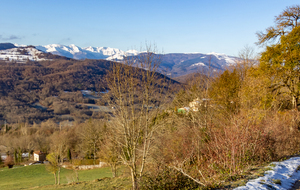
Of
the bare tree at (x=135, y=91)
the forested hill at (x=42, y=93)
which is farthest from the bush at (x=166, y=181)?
the forested hill at (x=42, y=93)

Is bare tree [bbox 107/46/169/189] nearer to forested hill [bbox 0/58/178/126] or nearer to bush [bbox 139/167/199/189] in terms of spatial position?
bush [bbox 139/167/199/189]

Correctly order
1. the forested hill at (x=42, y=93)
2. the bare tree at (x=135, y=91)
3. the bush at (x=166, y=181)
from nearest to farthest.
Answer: the bush at (x=166, y=181) < the bare tree at (x=135, y=91) < the forested hill at (x=42, y=93)

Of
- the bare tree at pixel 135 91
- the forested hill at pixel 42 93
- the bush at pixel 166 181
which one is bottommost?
the forested hill at pixel 42 93

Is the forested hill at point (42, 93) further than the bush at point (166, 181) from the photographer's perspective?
Yes

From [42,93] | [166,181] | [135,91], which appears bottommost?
[42,93]

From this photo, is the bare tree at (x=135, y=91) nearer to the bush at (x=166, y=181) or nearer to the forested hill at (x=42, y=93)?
the bush at (x=166, y=181)

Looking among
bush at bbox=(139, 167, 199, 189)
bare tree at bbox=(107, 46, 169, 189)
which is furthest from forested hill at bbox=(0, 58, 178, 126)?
bush at bbox=(139, 167, 199, 189)

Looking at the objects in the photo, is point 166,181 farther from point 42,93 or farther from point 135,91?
point 42,93

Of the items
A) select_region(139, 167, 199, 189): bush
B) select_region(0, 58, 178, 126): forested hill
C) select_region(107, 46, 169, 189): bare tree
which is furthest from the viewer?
select_region(0, 58, 178, 126): forested hill

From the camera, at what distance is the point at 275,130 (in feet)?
33.1

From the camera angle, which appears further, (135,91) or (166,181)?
(135,91)

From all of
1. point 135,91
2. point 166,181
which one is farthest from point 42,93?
point 166,181

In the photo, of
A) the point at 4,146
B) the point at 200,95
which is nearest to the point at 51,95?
the point at 4,146

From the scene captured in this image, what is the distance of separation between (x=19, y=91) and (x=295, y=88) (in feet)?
592
